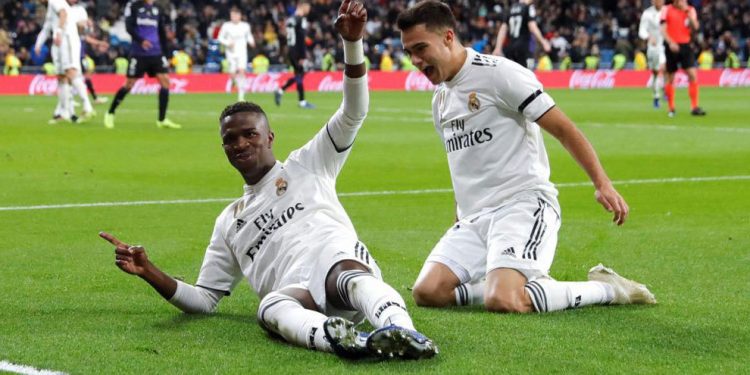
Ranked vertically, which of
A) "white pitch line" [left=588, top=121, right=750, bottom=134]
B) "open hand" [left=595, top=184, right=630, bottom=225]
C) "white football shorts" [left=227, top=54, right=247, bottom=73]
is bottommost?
"white football shorts" [left=227, top=54, right=247, bottom=73]

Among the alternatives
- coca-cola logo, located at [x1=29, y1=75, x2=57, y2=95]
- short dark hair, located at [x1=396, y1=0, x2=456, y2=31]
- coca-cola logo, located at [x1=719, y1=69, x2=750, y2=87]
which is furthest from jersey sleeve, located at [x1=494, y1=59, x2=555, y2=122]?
coca-cola logo, located at [x1=719, y1=69, x2=750, y2=87]

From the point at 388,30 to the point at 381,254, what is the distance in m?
41.1

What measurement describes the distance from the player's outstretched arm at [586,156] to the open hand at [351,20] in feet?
3.69

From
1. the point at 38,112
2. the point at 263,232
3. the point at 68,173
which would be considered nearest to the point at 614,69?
the point at 38,112

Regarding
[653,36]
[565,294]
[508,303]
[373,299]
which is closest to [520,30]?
[653,36]

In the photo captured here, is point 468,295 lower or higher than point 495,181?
lower

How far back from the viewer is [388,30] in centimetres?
4853

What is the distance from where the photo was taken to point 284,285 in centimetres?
547

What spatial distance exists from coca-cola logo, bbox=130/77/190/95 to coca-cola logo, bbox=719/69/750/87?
17750 mm

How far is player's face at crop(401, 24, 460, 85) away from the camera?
20.2ft

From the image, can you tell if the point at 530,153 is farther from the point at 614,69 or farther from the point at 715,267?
the point at 614,69

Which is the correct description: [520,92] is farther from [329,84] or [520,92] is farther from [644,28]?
[329,84]

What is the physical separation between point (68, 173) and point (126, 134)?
565cm

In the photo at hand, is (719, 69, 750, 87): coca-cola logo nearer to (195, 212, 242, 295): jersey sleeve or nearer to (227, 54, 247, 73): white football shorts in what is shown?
(227, 54, 247, 73): white football shorts
